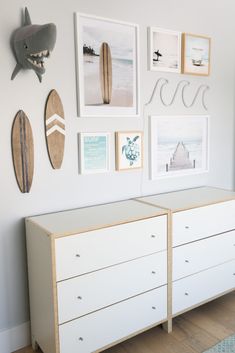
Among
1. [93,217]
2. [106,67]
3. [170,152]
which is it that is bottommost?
[93,217]

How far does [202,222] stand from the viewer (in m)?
2.38

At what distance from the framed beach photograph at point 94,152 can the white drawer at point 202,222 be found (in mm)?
592

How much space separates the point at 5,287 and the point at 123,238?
77 cm

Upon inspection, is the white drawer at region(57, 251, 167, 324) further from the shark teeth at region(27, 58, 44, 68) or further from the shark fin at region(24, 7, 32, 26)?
the shark fin at region(24, 7, 32, 26)

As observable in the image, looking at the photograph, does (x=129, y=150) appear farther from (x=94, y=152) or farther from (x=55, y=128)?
(x=55, y=128)

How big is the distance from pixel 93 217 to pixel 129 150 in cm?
64

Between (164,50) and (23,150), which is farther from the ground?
(164,50)

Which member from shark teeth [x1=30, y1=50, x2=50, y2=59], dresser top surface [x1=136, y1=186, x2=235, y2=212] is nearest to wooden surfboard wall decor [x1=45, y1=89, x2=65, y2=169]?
shark teeth [x1=30, y1=50, x2=50, y2=59]

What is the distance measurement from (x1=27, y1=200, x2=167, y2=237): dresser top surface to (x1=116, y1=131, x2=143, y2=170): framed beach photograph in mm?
288

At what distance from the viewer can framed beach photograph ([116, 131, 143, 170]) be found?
7.89 feet

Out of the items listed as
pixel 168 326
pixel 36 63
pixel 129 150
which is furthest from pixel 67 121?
pixel 168 326

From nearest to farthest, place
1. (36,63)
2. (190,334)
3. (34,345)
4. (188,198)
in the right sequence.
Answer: (36,63) → (34,345) → (190,334) → (188,198)

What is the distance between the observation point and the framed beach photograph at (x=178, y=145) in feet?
8.57

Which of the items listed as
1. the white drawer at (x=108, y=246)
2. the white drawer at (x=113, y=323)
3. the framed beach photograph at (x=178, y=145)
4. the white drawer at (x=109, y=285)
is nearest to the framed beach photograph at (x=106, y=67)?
the framed beach photograph at (x=178, y=145)
